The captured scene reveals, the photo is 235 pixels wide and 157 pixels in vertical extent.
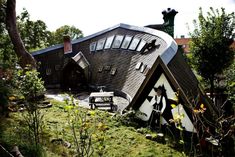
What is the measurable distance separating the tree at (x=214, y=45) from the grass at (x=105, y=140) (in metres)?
10.4

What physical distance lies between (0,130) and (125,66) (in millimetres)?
10502

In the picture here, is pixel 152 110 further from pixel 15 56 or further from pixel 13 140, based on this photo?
pixel 15 56

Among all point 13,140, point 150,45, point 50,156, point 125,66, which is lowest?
point 50,156

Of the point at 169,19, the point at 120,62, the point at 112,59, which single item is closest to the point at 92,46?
the point at 112,59

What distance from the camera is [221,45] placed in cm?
1789

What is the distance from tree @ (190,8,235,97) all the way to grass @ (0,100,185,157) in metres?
10.4

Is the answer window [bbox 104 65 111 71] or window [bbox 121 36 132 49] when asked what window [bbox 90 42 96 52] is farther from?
window [bbox 121 36 132 49]

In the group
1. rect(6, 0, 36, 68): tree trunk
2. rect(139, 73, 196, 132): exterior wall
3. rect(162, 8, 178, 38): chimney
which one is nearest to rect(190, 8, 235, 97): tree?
rect(162, 8, 178, 38): chimney

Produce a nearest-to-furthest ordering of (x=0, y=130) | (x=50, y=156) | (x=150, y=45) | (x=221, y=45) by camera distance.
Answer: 1. (x=50, y=156)
2. (x=0, y=130)
3. (x=150, y=45)
4. (x=221, y=45)

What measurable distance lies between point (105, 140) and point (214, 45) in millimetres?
12758

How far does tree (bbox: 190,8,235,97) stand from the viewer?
17953 millimetres

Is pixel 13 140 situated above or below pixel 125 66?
below

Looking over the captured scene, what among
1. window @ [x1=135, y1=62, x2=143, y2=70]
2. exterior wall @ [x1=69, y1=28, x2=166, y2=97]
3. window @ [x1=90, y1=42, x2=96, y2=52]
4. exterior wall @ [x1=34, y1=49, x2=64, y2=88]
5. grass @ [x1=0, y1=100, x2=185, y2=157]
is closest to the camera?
grass @ [x1=0, y1=100, x2=185, y2=157]

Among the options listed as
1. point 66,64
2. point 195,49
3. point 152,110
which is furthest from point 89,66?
point 152,110
